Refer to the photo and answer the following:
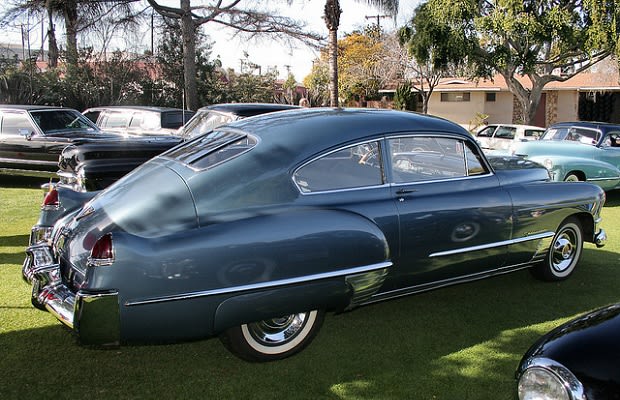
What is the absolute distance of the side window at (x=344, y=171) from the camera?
142 inches

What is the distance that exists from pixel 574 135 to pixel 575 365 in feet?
35.7

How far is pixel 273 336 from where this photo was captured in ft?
11.7

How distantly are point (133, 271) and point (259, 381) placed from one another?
1.07 metres

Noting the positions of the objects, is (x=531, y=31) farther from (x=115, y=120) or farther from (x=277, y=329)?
(x=277, y=329)

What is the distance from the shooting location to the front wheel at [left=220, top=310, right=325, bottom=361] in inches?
134

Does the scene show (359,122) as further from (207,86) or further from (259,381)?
(207,86)

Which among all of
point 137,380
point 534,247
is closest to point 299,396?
point 137,380

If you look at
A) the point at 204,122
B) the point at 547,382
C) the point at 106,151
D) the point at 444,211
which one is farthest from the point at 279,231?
the point at 204,122

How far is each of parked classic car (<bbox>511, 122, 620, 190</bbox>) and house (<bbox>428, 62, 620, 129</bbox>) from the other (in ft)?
62.7

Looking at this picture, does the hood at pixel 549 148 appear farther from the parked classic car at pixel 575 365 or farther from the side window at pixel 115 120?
the parked classic car at pixel 575 365

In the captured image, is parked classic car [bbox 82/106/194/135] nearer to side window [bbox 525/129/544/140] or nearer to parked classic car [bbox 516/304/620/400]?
side window [bbox 525/129/544/140]

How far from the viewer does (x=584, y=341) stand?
7.41 ft

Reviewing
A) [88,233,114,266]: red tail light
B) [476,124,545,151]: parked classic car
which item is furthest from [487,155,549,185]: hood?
[476,124,545,151]: parked classic car

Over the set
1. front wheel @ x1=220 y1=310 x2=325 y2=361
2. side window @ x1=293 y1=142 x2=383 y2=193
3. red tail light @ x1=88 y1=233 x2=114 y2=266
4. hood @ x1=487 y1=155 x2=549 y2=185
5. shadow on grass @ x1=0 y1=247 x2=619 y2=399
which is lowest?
shadow on grass @ x1=0 y1=247 x2=619 y2=399
